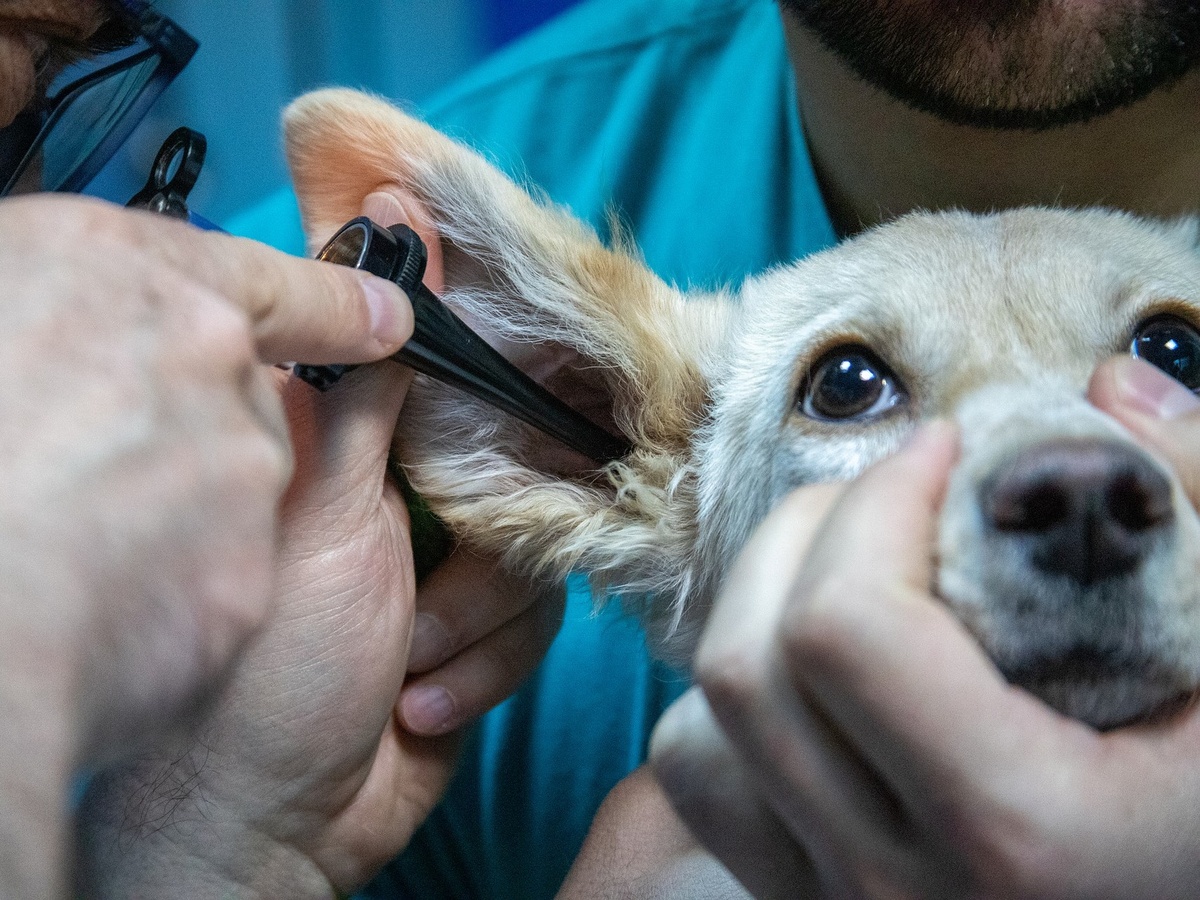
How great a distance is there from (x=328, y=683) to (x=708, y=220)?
50.6 inches

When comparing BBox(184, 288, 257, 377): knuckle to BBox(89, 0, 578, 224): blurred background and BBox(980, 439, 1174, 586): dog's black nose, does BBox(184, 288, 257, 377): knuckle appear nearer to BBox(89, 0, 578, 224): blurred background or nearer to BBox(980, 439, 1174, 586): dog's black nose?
BBox(980, 439, 1174, 586): dog's black nose

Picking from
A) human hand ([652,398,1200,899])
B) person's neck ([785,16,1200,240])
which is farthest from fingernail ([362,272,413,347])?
person's neck ([785,16,1200,240])

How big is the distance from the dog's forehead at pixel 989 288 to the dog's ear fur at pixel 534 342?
223 millimetres

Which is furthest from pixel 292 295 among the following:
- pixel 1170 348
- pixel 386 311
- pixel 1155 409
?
pixel 1170 348

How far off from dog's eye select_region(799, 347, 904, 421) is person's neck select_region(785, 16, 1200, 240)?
1.98 ft

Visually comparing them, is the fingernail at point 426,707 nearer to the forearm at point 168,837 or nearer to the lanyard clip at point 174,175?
the forearm at point 168,837

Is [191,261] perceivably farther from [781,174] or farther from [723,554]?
[781,174]

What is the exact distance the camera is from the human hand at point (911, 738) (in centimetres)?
63

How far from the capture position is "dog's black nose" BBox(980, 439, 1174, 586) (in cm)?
73

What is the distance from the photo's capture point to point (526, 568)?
1444 mm

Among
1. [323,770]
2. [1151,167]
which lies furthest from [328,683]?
[1151,167]

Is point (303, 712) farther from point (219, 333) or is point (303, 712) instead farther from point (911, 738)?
point (911, 738)

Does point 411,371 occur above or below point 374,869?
above

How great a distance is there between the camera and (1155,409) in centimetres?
83
